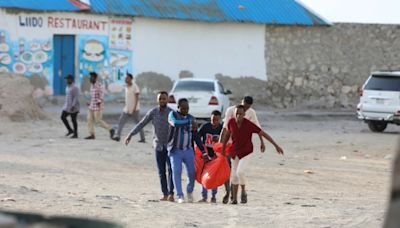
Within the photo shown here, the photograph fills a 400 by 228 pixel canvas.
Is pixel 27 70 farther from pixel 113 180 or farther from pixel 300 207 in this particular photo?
pixel 300 207

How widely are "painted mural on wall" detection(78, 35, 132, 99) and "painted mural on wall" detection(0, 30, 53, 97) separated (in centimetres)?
126

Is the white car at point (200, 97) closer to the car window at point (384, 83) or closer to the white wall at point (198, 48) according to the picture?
the car window at point (384, 83)

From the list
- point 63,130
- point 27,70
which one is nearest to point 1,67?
point 27,70

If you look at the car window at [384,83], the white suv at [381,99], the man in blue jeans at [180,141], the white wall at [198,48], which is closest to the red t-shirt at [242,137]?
the man in blue jeans at [180,141]

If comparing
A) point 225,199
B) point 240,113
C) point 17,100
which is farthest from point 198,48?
point 240,113

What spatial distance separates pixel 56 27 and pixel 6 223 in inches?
1098

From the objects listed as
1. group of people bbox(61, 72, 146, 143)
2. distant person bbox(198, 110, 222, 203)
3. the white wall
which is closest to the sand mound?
group of people bbox(61, 72, 146, 143)

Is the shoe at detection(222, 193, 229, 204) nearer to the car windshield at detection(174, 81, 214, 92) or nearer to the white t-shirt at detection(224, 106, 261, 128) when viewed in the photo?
the white t-shirt at detection(224, 106, 261, 128)

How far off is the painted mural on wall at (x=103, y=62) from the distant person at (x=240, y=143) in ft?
63.7

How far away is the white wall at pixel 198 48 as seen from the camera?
34094 mm

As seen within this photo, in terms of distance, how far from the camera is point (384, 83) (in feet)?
87.5

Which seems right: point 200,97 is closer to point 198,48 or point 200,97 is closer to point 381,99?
point 381,99

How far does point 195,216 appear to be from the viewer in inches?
436

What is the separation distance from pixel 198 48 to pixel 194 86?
7574mm
